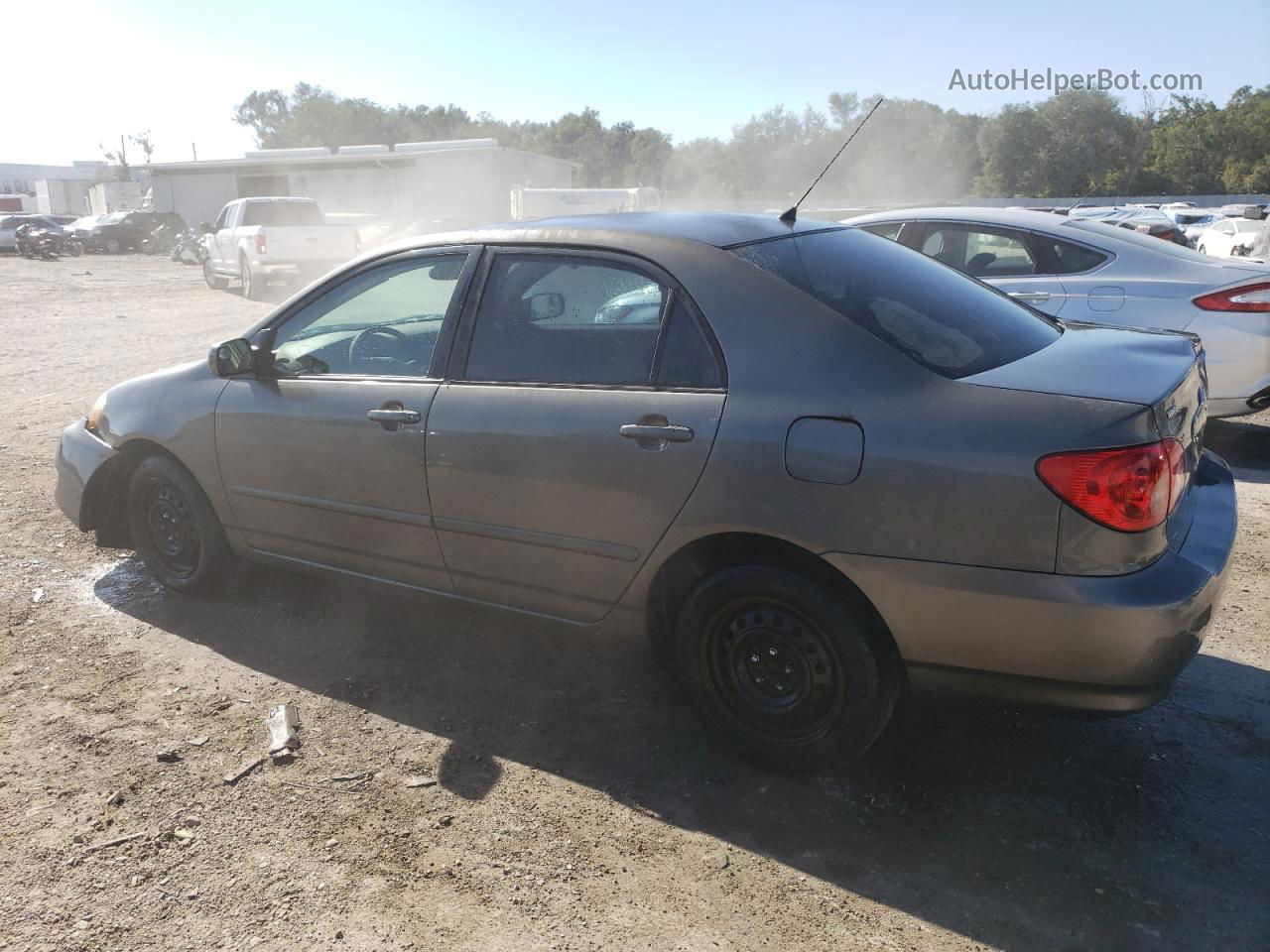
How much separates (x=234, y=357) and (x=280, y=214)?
18.0m

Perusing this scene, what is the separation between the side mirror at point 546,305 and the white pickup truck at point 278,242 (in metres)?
17.0

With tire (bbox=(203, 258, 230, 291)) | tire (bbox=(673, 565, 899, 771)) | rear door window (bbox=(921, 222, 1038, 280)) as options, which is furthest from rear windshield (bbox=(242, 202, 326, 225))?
tire (bbox=(673, 565, 899, 771))

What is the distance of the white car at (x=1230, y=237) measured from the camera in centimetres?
2072

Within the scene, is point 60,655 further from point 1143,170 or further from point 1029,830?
point 1143,170

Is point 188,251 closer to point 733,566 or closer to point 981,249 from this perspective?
point 981,249

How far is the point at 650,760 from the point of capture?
10.5 ft

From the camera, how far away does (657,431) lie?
9.85 ft

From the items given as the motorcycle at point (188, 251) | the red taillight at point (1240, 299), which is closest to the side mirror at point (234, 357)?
the red taillight at point (1240, 299)

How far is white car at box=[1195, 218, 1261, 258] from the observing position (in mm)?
20719

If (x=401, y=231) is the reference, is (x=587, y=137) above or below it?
above

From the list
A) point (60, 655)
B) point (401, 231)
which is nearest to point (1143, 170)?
point (401, 231)

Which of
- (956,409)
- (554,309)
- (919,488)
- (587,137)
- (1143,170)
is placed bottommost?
(919,488)

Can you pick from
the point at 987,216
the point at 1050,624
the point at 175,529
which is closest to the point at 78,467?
the point at 175,529

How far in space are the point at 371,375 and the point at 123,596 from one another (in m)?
1.92
